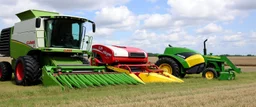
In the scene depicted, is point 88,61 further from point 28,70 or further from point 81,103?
point 81,103

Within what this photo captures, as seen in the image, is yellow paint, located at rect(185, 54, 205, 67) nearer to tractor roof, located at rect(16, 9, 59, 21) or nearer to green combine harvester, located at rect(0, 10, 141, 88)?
green combine harvester, located at rect(0, 10, 141, 88)

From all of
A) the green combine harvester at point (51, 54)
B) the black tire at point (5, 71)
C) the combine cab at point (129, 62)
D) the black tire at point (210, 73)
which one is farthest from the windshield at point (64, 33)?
the black tire at point (210, 73)

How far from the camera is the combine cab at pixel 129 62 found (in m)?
10.4

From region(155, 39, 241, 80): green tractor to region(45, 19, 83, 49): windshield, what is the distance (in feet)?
13.5

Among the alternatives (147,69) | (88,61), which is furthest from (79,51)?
(147,69)

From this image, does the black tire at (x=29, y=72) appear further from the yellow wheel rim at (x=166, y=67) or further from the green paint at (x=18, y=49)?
the yellow wheel rim at (x=166, y=67)

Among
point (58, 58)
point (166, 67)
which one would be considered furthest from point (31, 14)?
point (166, 67)

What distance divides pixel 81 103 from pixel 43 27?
5.30m

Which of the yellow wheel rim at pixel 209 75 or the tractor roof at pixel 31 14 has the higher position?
the tractor roof at pixel 31 14

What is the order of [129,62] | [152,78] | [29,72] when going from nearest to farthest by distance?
[29,72] < [152,78] < [129,62]

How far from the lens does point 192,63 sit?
1305cm

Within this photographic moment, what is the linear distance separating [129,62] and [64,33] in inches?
101

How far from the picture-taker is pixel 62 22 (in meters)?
10.5

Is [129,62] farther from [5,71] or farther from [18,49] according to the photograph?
[5,71]
